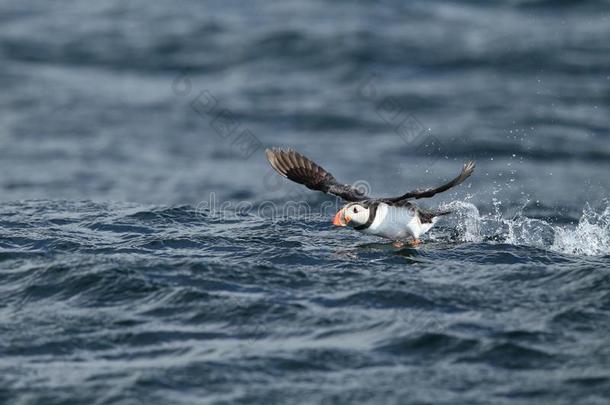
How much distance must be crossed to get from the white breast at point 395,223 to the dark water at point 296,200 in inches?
10.6

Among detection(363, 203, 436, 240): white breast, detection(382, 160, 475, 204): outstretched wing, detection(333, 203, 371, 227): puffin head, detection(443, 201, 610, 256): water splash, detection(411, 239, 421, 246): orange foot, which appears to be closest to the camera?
detection(382, 160, 475, 204): outstretched wing

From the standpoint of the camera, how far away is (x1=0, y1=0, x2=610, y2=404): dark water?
7484 millimetres

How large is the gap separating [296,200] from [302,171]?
17.5 ft

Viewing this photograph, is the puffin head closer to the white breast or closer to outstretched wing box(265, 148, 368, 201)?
the white breast

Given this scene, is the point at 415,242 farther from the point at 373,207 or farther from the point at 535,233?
the point at 535,233

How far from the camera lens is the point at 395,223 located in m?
10.5

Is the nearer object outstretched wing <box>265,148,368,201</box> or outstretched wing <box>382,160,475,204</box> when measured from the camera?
outstretched wing <box>382,160,475,204</box>

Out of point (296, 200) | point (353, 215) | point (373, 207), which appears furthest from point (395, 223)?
point (296, 200)

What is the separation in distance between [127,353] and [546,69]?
55.9 ft

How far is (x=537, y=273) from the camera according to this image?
924 centimetres

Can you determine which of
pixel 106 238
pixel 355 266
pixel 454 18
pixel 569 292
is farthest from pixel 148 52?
pixel 569 292

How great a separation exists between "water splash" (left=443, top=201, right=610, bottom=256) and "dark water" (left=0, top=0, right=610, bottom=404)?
0.12 feet

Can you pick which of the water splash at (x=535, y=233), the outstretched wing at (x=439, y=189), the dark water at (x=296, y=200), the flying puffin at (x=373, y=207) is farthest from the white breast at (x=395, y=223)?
the water splash at (x=535, y=233)

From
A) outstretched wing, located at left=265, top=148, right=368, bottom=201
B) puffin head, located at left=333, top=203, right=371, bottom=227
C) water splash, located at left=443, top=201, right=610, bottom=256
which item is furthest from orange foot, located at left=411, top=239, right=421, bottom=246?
outstretched wing, located at left=265, top=148, right=368, bottom=201
